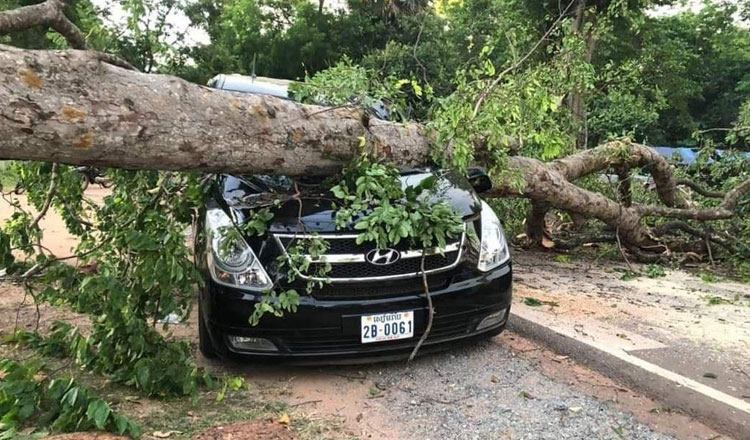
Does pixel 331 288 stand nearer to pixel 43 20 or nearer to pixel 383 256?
pixel 383 256

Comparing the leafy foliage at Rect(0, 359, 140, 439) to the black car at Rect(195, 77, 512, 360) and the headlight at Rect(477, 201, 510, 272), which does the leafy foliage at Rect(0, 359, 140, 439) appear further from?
the headlight at Rect(477, 201, 510, 272)

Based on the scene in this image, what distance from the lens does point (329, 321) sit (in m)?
3.15

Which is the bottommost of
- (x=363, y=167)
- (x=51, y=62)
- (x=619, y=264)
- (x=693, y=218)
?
(x=619, y=264)

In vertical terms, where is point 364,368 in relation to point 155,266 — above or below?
below

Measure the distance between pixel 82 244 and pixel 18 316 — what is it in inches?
48.3

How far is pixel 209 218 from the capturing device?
338cm

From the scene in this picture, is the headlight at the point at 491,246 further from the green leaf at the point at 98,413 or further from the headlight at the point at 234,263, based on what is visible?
the green leaf at the point at 98,413

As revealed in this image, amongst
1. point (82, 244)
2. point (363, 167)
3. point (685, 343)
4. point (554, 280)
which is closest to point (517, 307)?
point (685, 343)

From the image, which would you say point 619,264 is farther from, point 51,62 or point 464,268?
point 51,62

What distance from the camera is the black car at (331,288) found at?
314cm

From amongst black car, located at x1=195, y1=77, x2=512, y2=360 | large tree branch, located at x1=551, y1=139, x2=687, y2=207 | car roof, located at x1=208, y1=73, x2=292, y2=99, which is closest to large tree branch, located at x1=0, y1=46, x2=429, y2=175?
black car, located at x1=195, y1=77, x2=512, y2=360

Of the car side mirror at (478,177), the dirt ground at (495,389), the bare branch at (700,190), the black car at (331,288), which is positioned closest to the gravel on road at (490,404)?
the dirt ground at (495,389)

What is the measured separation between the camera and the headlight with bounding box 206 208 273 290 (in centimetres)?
313

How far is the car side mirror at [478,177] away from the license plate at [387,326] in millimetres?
1377
